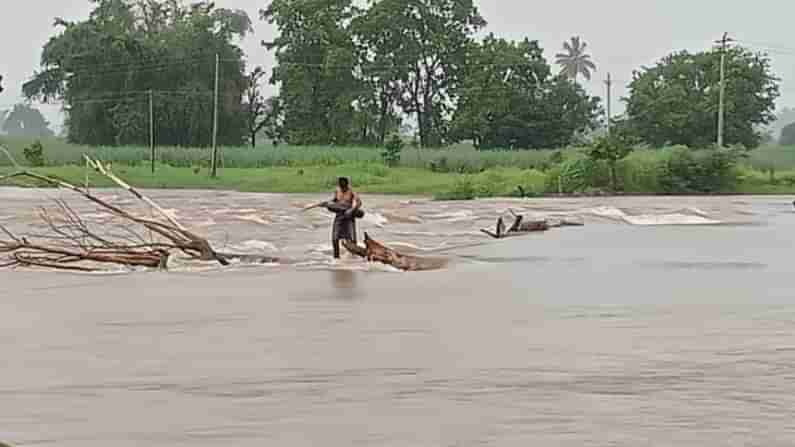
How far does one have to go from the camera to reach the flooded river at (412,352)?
8.80 meters

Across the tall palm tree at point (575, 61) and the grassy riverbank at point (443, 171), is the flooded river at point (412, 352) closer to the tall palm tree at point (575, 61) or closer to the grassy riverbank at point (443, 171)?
the grassy riverbank at point (443, 171)

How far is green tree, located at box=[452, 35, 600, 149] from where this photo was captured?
7275 cm

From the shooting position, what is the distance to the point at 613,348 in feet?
40.4

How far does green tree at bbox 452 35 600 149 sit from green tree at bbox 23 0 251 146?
14.1 meters

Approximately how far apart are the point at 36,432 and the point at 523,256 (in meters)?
15.1

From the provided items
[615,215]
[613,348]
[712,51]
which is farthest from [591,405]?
[712,51]

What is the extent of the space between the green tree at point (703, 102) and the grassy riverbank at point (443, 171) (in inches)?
88.1

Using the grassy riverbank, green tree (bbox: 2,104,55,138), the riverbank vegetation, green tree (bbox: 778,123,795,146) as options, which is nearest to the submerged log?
the grassy riverbank

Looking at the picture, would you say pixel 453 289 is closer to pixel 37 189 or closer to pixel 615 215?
pixel 615 215

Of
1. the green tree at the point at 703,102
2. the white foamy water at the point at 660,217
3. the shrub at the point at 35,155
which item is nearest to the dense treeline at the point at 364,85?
the green tree at the point at 703,102

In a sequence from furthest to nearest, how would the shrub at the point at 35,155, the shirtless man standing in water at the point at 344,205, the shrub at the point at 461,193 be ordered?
the shrub at the point at 35,155
the shrub at the point at 461,193
the shirtless man standing in water at the point at 344,205

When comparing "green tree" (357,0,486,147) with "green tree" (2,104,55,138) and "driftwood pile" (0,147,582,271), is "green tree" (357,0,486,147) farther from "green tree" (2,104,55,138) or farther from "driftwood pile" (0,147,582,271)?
"green tree" (2,104,55,138)

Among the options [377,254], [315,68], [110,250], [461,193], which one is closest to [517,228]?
[377,254]

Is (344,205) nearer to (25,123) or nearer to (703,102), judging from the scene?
(703,102)
